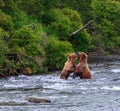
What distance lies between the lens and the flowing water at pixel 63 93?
26.4 m

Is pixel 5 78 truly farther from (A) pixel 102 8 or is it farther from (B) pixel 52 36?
(A) pixel 102 8

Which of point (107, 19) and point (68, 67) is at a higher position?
point (68, 67)

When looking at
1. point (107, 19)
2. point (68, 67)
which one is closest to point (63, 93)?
point (68, 67)

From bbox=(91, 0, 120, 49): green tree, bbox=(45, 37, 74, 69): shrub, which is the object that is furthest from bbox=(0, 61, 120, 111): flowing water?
bbox=(91, 0, 120, 49): green tree

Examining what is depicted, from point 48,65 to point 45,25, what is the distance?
11.4m

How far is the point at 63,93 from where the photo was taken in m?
31.2

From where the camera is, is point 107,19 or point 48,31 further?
point 107,19

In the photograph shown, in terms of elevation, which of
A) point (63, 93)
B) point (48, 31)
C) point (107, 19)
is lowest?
point (48, 31)

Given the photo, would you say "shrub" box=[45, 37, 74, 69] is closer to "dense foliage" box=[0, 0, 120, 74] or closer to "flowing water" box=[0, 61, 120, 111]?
"dense foliage" box=[0, 0, 120, 74]

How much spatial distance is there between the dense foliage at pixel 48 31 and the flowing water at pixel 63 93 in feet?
13.9

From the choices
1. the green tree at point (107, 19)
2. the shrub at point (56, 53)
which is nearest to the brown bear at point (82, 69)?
the shrub at point (56, 53)

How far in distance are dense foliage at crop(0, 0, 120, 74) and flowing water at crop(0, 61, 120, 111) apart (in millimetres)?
4234

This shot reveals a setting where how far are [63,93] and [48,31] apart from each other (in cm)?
2785

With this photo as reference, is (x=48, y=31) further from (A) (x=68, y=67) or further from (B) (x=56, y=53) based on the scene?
(A) (x=68, y=67)
